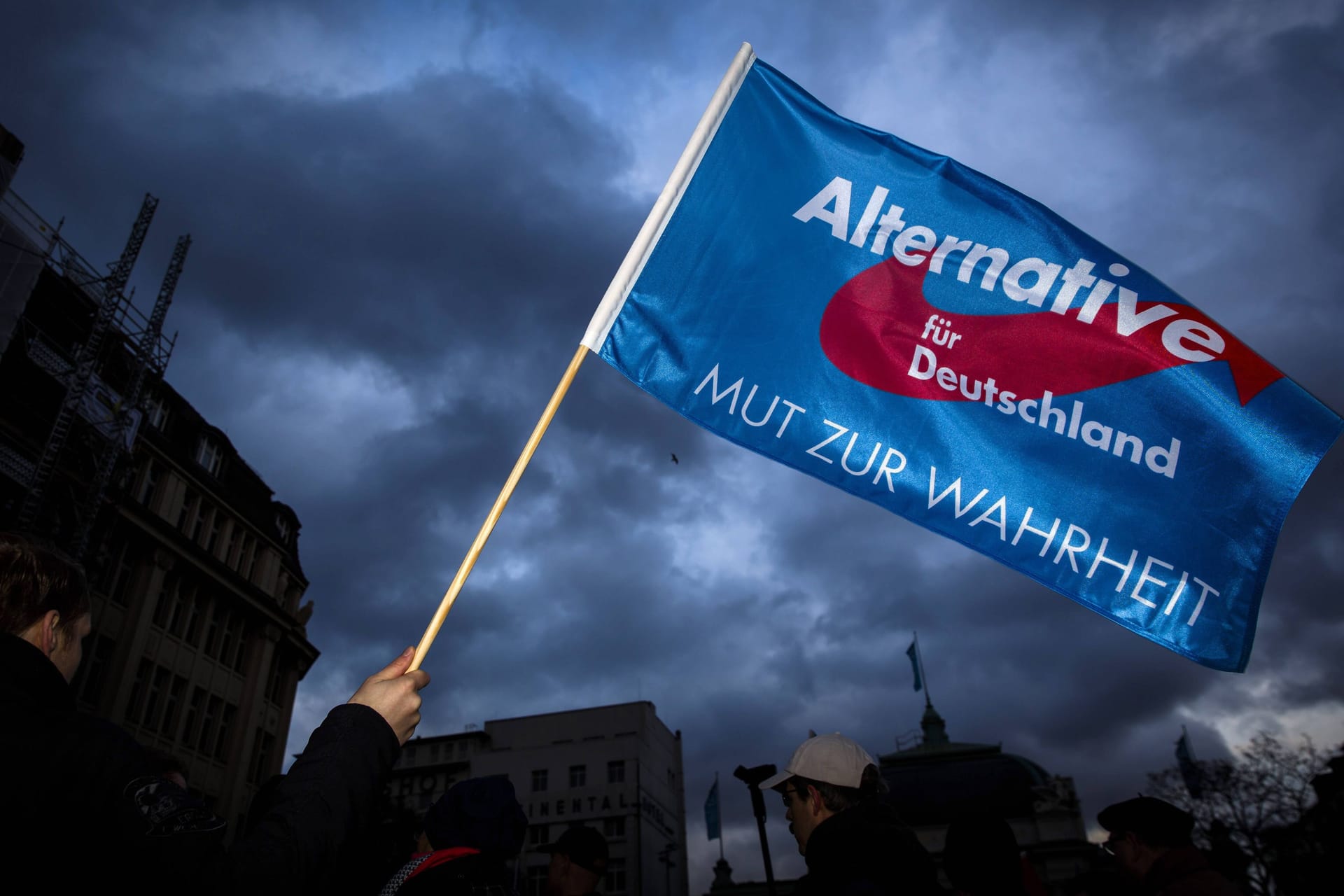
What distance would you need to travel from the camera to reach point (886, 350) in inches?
211

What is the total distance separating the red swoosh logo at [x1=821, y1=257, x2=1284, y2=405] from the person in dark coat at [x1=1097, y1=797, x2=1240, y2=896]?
2.20 m

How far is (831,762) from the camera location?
3990mm

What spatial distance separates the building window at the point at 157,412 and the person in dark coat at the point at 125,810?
34.9 metres

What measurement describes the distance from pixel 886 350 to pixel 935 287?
49cm

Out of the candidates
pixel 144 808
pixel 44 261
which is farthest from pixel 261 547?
pixel 144 808

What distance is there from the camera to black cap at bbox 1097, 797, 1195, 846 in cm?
430

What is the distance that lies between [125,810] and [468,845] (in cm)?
206

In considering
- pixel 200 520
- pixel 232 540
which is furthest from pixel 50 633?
pixel 232 540

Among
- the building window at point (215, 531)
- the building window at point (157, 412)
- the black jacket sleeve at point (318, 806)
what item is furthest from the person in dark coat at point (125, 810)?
the building window at point (215, 531)

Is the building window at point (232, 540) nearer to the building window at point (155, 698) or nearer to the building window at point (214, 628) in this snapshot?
the building window at point (214, 628)

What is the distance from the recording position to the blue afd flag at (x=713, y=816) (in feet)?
208

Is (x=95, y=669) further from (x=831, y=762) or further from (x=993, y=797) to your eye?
(x=993, y=797)

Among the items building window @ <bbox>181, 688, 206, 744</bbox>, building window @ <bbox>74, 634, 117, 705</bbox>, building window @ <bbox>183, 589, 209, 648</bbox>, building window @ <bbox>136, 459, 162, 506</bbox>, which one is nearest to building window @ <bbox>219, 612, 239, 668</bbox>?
building window @ <bbox>183, 589, 209, 648</bbox>

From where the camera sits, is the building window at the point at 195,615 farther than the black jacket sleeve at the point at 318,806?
Yes
